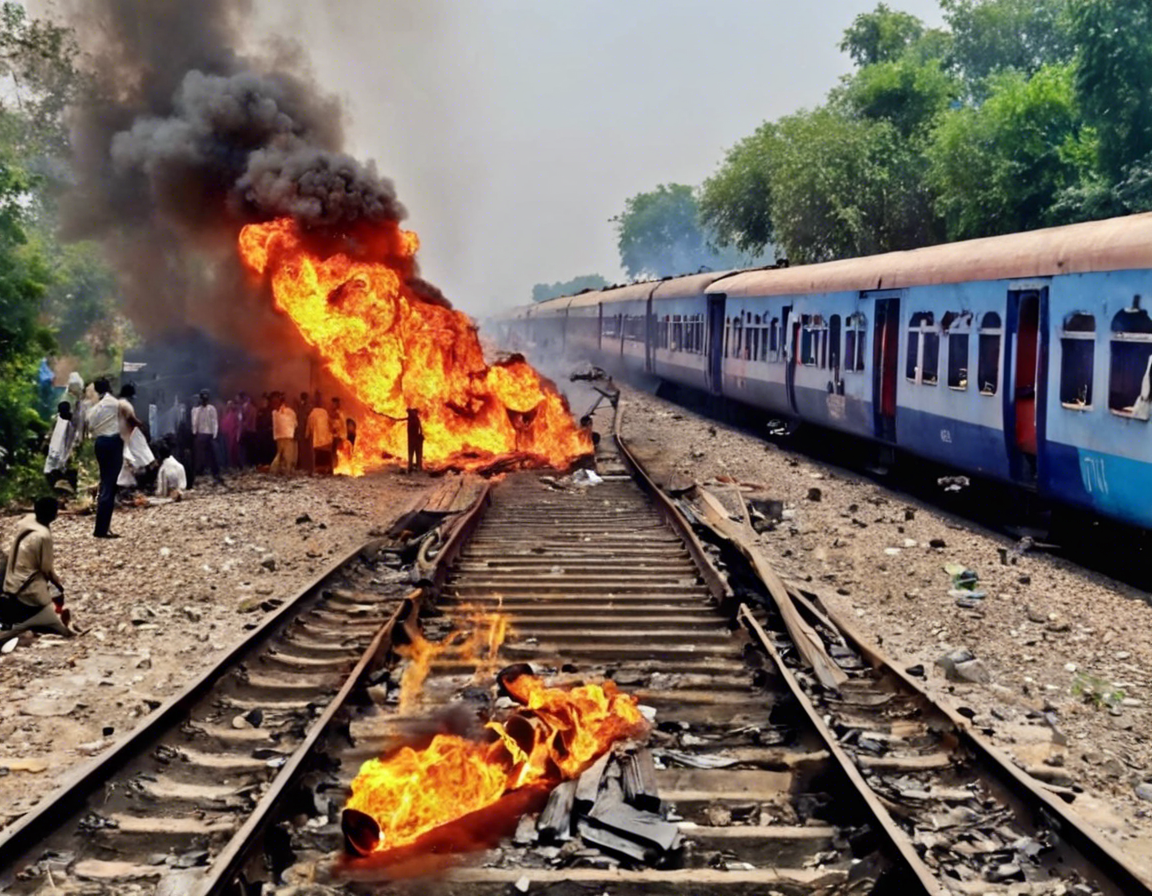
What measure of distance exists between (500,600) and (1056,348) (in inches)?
244

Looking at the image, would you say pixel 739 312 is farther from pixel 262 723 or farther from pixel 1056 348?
pixel 262 723

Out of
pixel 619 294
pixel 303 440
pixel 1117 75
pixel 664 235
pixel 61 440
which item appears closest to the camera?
pixel 61 440

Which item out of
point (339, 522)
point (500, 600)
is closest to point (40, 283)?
point (339, 522)

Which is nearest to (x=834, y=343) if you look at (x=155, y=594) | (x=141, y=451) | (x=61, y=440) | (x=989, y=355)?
(x=989, y=355)

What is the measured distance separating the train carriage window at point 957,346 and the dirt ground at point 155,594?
723 centimetres

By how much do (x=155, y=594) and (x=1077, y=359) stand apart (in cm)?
902

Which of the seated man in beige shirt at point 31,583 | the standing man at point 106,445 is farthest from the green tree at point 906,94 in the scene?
the seated man in beige shirt at point 31,583

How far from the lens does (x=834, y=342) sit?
18.6 meters

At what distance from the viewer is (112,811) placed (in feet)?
17.4

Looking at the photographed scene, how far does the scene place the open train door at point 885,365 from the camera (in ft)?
53.8

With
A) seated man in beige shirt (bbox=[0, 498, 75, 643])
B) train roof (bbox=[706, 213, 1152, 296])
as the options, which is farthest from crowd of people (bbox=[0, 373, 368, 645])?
train roof (bbox=[706, 213, 1152, 296])

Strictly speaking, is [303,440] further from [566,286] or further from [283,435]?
[566,286]

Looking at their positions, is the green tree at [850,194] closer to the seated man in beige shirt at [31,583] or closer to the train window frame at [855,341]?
the train window frame at [855,341]

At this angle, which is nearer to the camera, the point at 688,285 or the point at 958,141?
the point at 688,285
